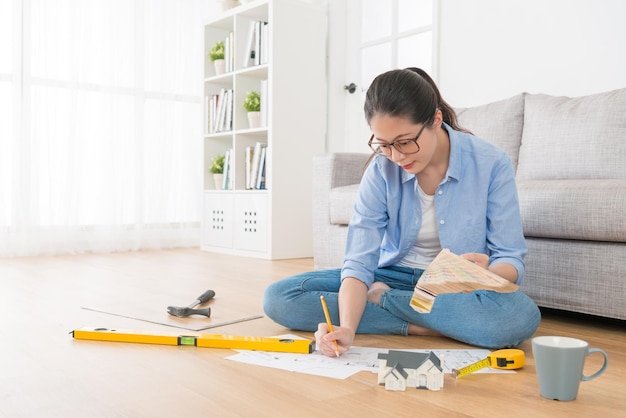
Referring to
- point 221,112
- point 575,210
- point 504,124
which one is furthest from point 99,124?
point 575,210

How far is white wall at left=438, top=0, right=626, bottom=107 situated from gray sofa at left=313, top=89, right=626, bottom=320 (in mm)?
483

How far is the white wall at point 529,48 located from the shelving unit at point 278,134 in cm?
87

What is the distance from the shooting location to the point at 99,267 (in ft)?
10.6

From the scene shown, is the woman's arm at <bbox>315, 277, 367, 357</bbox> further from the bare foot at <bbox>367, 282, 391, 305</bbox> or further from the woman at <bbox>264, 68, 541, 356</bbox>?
the bare foot at <bbox>367, 282, 391, 305</bbox>

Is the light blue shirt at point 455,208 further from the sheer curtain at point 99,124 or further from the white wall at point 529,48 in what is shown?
the sheer curtain at point 99,124

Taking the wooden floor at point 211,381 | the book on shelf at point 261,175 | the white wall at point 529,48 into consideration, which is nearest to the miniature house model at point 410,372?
the wooden floor at point 211,381

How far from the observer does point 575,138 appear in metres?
2.35

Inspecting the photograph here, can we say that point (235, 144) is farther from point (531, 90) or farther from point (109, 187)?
point (531, 90)

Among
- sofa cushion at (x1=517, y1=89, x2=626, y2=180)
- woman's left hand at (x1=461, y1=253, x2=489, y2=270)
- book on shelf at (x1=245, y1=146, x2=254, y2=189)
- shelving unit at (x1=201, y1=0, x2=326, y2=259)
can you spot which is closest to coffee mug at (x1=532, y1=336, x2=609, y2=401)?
woman's left hand at (x1=461, y1=253, x2=489, y2=270)

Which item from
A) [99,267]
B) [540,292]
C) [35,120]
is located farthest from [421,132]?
[35,120]

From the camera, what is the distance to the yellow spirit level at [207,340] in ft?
4.80

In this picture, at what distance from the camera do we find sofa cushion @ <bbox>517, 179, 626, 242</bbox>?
1804mm

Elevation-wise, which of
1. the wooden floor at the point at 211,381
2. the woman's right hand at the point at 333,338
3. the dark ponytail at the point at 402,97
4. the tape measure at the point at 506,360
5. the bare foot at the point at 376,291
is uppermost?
the dark ponytail at the point at 402,97

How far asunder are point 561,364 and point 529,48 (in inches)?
94.1
